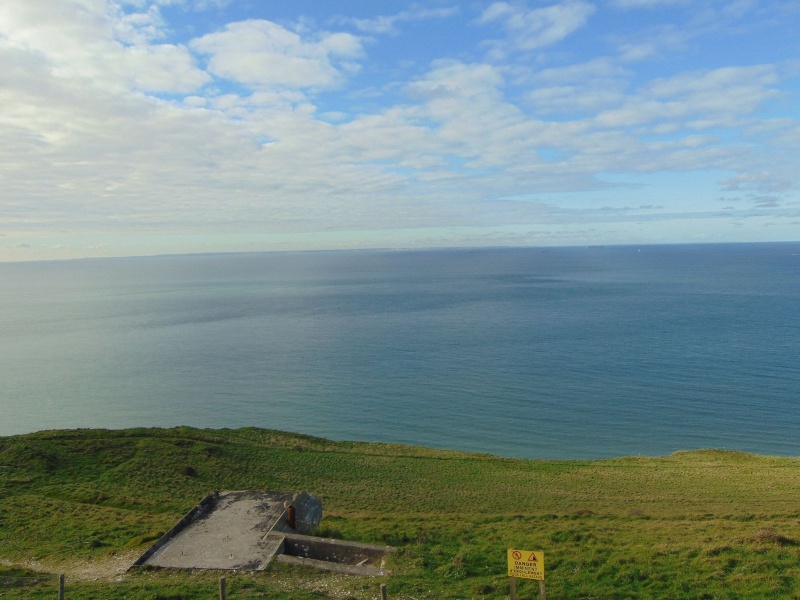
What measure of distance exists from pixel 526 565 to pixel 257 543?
932 centimetres

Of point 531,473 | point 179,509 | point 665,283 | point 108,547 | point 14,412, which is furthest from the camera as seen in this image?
point 665,283

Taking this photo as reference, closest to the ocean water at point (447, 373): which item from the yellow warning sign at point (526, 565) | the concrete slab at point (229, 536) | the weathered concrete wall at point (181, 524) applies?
the concrete slab at point (229, 536)

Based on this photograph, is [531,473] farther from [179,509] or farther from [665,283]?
[665,283]

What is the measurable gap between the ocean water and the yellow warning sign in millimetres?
34030

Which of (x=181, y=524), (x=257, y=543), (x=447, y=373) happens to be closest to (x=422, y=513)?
(x=257, y=543)

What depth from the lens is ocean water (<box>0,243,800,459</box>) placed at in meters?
48.3

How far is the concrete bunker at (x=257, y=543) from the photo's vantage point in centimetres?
1559

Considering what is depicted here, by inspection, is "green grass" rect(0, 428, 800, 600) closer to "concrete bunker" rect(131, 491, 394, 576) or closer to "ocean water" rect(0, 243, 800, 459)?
"concrete bunker" rect(131, 491, 394, 576)

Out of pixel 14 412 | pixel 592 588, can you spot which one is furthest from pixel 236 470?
pixel 14 412

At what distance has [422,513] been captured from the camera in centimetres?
2505

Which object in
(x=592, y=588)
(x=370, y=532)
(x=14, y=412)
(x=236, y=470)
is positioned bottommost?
(x=14, y=412)

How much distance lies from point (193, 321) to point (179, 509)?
93.2 m

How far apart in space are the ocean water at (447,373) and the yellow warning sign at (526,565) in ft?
112

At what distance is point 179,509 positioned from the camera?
23.6 m
